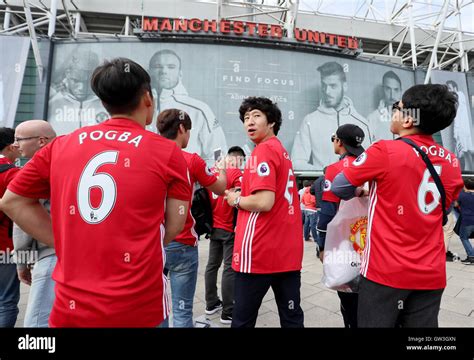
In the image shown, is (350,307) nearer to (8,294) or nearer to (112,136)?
(112,136)

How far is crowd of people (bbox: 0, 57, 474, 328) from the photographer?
3.70 feet

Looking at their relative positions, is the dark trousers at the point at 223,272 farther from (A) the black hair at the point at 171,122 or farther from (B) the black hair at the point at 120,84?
(B) the black hair at the point at 120,84

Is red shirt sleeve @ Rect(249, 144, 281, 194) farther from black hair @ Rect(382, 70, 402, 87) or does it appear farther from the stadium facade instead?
black hair @ Rect(382, 70, 402, 87)

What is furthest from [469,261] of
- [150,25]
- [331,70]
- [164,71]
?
[150,25]

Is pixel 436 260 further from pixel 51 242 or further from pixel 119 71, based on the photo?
pixel 51 242

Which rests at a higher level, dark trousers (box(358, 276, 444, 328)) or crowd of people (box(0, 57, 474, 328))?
crowd of people (box(0, 57, 474, 328))

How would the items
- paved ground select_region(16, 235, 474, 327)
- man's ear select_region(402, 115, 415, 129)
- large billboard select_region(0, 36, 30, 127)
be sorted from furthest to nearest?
large billboard select_region(0, 36, 30, 127)
paved ground select_region(16, 235, 474, 327)
man's ear select_region(402, 115, 415, 129)

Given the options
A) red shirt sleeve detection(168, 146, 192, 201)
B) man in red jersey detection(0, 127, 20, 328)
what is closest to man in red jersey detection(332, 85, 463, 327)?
red shirt sleeve detection(168, 146, 192, 201)

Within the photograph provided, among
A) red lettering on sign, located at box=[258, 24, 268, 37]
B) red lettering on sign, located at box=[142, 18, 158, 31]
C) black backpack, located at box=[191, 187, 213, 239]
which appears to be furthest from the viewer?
red lettering on sign, located at box=[258, 24, 268, 37]

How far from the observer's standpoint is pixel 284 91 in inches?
893

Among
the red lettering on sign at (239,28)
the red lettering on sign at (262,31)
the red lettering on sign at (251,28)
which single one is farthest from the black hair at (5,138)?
the red lettering on sign at (262,31)

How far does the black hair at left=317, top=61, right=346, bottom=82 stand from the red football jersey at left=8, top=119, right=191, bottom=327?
82.8 ft
